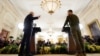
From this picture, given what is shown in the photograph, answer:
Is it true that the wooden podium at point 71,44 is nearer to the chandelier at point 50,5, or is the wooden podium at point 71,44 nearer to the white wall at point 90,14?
the chandelier at point 50,5

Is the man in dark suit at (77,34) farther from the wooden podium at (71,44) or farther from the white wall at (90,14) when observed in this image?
the white wall at (90,14)

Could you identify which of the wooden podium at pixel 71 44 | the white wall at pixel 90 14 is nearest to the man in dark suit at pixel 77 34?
the wooden podium at pixel 71 44

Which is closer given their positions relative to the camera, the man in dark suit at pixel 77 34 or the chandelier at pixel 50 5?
the man in dark suit at pixel 77 34

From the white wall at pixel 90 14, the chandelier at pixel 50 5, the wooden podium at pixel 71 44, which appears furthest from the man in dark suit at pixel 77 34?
the white wall at pixel 90 14

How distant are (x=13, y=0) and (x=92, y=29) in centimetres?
585

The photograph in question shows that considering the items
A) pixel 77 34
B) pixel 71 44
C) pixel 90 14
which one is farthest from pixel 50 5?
pixel 90 14

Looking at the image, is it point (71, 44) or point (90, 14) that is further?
point (90, 14)

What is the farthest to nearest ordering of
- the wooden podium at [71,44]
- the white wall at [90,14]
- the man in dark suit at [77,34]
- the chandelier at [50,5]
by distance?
the white wall at [90,14] → the chandelier at [50,5] → the wooden podium at [71,44] → the man in dark suit at [77,34]

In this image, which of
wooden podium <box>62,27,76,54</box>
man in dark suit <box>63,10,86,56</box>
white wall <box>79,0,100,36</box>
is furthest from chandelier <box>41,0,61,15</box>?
white wall <box>79,0,100,36</box>

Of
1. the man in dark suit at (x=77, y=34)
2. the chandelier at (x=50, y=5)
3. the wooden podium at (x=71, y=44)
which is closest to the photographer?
the man in dark suit at (x=77, y=34)

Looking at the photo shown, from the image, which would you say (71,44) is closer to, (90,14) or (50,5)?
(50,5)

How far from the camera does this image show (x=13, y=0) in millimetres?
8766

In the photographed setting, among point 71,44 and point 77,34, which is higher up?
point 77,34

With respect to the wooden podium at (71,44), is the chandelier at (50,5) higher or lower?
higher
